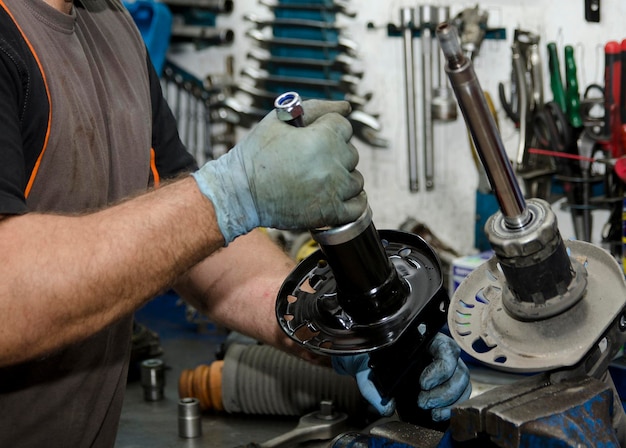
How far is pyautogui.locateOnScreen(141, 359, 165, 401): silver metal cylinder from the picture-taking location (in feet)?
6.17

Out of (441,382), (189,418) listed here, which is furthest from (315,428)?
(441,382)

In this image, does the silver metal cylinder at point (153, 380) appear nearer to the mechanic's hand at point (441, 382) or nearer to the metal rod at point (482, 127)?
the mechanic's hand at point (441, 382)

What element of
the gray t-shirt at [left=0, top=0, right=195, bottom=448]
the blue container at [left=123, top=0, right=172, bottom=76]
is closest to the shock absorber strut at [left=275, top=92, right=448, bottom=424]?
the gray t-shirt at [left=0, top=0, right=195, bottom=448]

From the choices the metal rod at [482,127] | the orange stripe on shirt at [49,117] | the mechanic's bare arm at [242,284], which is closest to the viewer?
the metal rod at [482,127]

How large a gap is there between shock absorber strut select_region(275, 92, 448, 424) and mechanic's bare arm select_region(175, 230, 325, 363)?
0.19 m

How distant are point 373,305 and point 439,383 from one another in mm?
147

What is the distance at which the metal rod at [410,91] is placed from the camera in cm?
241

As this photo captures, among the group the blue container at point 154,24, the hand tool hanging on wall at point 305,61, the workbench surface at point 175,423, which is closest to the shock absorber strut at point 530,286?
the workbench surface at point 175,423

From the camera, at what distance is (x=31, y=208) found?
1.07 m

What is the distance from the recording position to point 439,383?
1088mm

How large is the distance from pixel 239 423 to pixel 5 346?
907mm

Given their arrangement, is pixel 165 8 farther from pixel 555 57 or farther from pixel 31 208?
pixel 31 208

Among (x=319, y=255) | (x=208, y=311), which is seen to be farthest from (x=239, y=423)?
(x=319, y=255)

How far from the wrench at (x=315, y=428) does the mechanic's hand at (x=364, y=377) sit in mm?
384
